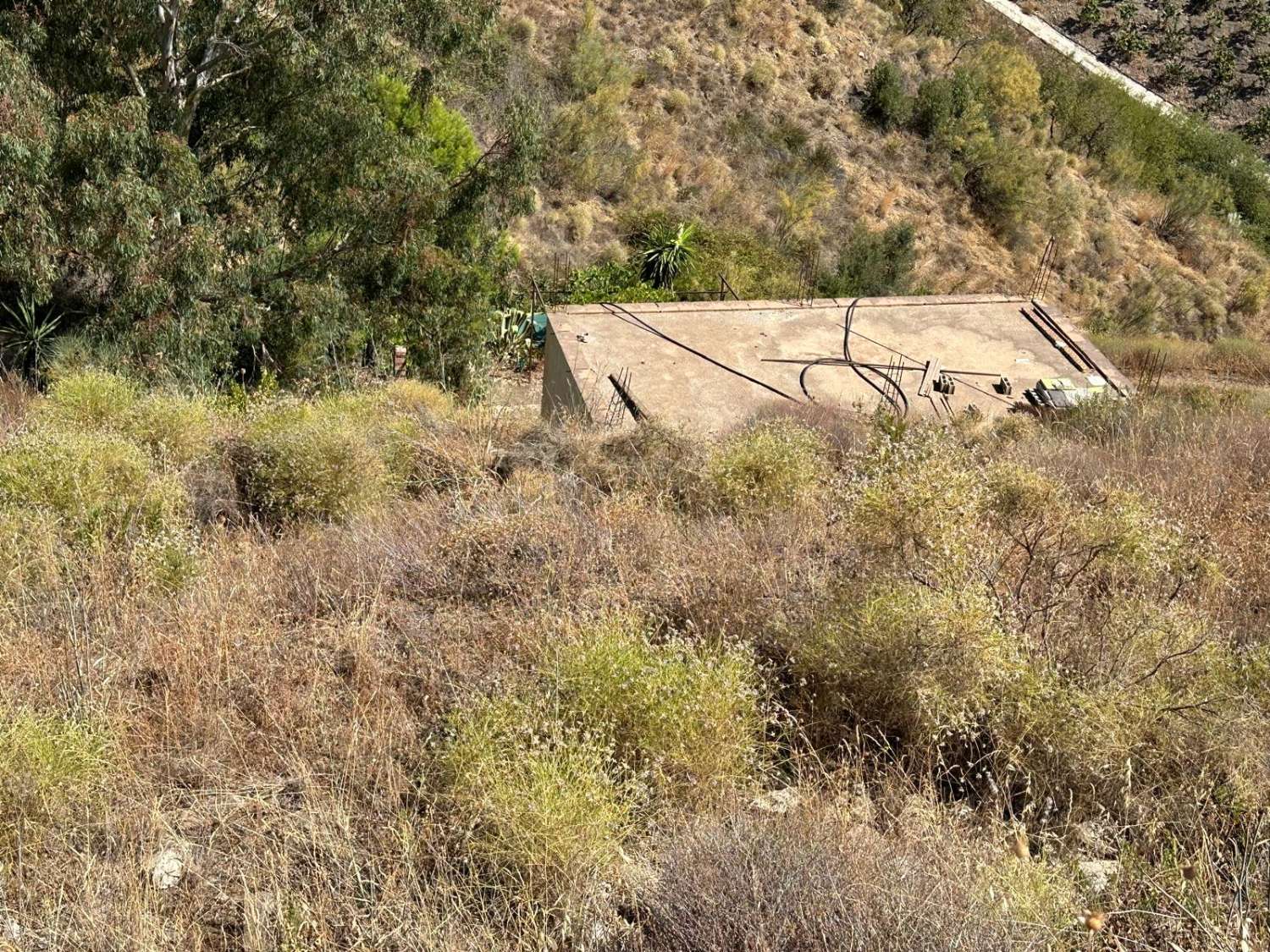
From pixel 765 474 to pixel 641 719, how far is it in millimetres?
2646

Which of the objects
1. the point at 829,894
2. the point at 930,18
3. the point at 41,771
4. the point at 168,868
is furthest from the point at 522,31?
the point at 829,894

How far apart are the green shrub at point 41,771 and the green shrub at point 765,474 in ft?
10.8


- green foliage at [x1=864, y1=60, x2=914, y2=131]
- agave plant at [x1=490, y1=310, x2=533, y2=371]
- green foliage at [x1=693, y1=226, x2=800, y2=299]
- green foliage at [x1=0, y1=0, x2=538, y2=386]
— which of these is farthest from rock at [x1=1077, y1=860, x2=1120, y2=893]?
green foliage at [x1=864, y1=60, x2=914, y2=131]

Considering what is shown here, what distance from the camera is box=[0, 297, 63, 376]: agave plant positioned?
1005 cm

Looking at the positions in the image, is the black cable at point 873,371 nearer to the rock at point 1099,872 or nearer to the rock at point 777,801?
the rock at point 777,801

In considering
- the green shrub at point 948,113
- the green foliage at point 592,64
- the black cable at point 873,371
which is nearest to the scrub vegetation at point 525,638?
the black cable at point 873,371

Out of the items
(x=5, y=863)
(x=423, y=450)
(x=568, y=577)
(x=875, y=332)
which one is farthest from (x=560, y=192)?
(x=5, y=863)

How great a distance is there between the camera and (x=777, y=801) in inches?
128

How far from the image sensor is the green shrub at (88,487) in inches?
196

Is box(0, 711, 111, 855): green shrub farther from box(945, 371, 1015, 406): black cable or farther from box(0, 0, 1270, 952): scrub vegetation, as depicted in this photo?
box(945, 371, 1015, 406): black cable

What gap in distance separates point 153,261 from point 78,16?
7.57ft

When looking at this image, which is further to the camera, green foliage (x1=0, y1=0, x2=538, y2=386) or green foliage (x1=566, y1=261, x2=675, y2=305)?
green foliage (x1=566, y1=261, x2=675, y2=305)

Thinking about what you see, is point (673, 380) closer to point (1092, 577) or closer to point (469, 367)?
point (469, 367)

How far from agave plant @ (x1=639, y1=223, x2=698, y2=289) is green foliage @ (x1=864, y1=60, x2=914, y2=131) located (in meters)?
9.84
